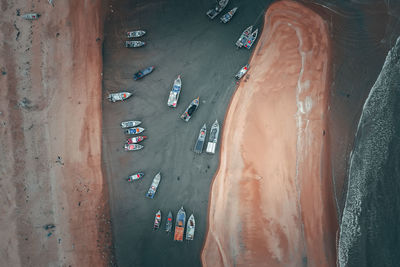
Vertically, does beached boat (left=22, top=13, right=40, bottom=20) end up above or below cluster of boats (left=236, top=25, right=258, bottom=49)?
above

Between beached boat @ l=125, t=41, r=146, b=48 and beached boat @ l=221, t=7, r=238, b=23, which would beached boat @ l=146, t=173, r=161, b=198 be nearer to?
beached boat @ l=125, t=41, r=146, b=48

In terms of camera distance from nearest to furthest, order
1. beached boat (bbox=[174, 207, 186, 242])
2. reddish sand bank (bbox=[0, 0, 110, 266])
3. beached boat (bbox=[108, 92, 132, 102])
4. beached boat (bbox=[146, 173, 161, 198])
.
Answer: reddish sand bank (bbox=[0, 0, 110, 266]), beached boat (bbox=[174, 207, 186, 242]), beached boat (bbox=[146, 173, 161, 198]), beached boat (bbox=[108, 92, 132, 102])

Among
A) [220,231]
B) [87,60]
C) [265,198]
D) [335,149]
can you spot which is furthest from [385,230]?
[87,60]

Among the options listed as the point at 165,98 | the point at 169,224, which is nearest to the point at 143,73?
the point at 165,98

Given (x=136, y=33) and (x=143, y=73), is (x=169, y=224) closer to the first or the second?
(x=143, y=73)

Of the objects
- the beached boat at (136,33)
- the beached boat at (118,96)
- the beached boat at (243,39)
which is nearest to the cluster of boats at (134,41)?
the beached boat at (136,33)

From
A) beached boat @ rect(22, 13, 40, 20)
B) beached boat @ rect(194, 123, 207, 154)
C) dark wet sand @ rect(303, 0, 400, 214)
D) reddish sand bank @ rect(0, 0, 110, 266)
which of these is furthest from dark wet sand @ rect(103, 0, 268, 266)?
dark wet sand @ rect(303, 0, 400, 214)
